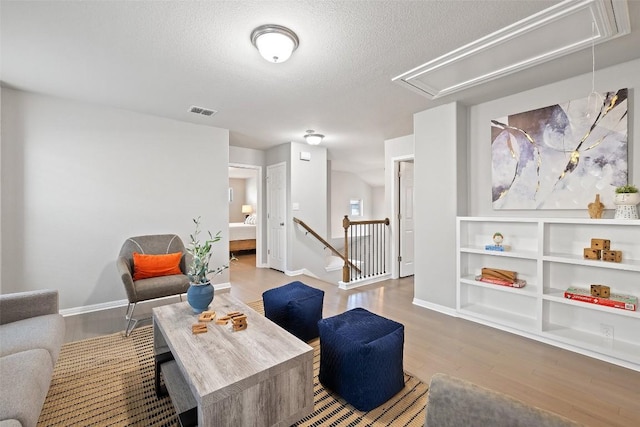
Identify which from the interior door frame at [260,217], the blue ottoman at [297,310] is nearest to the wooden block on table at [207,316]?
→ the blue ottoman at [297,310]

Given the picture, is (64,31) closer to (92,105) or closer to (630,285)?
(92,105)

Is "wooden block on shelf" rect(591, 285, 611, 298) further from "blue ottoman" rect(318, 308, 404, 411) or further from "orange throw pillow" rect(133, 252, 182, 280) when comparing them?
"orange throw pillow" rect(133, 252, 182, 280)

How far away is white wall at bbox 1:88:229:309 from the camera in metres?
2.94

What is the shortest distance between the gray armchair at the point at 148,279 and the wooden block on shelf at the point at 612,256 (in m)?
3.82

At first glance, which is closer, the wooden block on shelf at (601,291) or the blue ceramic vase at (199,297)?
the blue ceramic vase at (199,297)

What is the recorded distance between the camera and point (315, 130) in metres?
4.38

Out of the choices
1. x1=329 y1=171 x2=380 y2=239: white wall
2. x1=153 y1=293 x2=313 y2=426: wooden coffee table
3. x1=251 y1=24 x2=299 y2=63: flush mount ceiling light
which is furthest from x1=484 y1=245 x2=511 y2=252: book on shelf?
x1=329 y1=171 x2=380 y2=239: white wall

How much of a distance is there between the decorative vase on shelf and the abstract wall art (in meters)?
0.16

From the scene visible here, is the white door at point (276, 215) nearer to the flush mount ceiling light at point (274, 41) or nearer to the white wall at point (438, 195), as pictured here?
the white wall at point (438, 195)

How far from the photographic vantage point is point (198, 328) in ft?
5.64

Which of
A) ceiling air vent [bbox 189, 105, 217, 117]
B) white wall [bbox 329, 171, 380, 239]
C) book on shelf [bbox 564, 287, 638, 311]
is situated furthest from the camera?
white wall [bbox 329, 171, 380, 239]

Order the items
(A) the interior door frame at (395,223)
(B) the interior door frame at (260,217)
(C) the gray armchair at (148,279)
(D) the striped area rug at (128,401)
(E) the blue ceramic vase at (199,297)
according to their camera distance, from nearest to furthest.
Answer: (D) the striped area rug at (128,401) < (E) the blue ceramic vase at (199,297) < (C) the gray armchair at (148,279) < (A) the interior door frame at (395,223) < (B) the interior door frame at (260,217)

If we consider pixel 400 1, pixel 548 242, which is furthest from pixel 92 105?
pixel 548 242

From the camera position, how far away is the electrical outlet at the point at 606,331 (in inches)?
94.0
